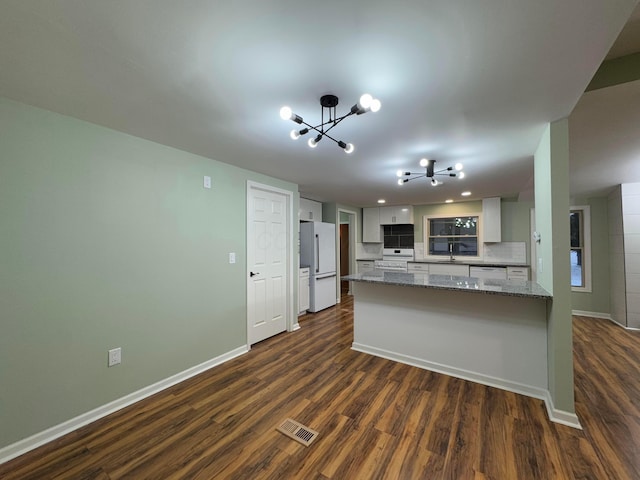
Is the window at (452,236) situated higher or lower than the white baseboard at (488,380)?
higher

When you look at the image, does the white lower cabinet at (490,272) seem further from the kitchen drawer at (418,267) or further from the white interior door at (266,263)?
the white interior door at (266,263)

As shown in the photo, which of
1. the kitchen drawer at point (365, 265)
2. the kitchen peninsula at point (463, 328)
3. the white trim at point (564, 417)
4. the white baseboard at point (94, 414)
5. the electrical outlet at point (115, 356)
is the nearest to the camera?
the white baseboard at point (94, 414)

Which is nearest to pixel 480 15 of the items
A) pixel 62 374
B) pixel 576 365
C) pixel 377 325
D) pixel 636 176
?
pixel 377 325

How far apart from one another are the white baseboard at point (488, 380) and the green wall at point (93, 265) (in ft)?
6.27

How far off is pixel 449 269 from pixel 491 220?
51.5 inches

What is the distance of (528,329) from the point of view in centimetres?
240

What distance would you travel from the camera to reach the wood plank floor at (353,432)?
62.5 inches

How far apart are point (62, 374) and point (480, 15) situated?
3.28m

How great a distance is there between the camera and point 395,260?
648 centimetres

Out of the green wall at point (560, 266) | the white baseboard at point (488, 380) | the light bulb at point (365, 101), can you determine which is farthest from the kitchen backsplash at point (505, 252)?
the light bulb at point (365, 101)

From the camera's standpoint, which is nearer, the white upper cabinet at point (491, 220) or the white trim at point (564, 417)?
the white trim at point (564, 417)

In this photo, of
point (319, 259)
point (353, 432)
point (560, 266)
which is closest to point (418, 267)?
point (319, 259)

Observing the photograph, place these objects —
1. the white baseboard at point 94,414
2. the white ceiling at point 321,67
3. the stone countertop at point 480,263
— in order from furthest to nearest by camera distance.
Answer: the stone countertop at point 480,263, the white baseboard at point 94,414, the white ceiling at point 321,67

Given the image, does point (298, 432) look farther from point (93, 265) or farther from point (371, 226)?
point (371, 226)
